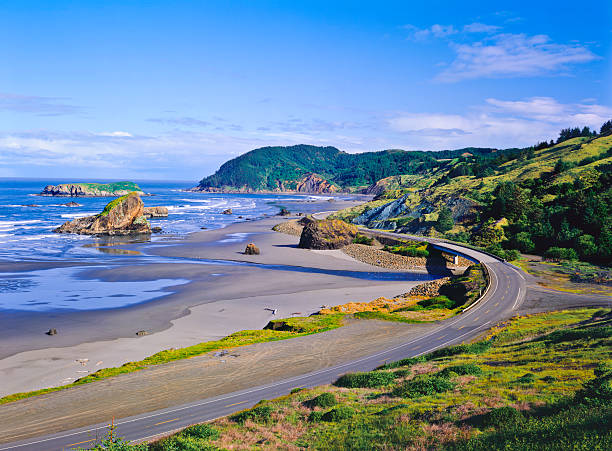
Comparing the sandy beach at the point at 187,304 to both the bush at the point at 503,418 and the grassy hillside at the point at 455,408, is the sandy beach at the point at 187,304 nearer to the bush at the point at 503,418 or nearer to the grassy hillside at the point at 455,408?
the grassy hillside at the point at 455,408

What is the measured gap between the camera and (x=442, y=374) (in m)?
20.6

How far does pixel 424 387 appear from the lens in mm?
18891

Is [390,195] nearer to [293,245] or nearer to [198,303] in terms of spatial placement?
[293,245]

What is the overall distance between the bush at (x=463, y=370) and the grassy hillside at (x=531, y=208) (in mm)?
48660

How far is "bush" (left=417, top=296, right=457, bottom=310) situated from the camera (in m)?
42.6

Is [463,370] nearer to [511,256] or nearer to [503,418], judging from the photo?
[503,418]

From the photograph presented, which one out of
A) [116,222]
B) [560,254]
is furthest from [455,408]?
[116,222]

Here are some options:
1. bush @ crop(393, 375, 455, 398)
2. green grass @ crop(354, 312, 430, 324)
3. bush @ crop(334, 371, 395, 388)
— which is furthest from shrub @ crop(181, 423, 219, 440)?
green grass @ crop(354, 312, 430, 324)

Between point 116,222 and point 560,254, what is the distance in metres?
88.9

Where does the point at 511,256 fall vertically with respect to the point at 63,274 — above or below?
above

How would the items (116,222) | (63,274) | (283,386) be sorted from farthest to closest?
(116,222)
(63,274)
(283,386)

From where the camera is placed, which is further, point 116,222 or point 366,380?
point 116,222

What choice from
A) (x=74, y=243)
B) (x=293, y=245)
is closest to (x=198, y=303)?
(x=293, y=245)

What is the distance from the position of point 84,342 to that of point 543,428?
3067 centimetres
